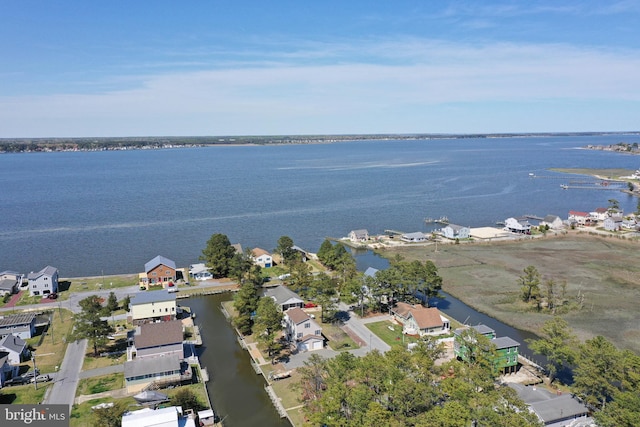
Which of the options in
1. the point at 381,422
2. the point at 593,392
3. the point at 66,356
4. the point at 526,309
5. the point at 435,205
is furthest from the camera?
the point at 435,205

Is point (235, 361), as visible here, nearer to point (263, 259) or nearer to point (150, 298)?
point (150, 298)

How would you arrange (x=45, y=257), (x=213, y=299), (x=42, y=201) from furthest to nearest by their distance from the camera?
(x=42, y=201) → (x=45, y=257) → (x=213, y=299)

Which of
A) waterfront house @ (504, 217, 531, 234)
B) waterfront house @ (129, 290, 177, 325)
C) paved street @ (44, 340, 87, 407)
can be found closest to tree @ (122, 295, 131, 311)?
waterfront house @ (129, 290, 177, 325)

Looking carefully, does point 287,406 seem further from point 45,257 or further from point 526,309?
point 45,257

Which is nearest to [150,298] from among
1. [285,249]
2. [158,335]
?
[158,335]

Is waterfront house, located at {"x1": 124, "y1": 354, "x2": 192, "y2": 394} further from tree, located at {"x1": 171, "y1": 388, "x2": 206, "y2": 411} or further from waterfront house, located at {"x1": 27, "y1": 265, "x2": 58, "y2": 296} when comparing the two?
waterfront house, located at {"x1": 27, "y1": 265, "x2": 58, "y2": 296}

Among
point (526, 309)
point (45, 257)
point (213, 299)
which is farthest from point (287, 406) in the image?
point (45, 257)

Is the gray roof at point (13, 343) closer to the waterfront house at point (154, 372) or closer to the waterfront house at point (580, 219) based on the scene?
the waterfront house at point (154, 372)
